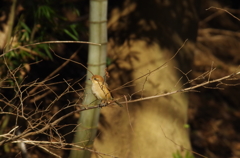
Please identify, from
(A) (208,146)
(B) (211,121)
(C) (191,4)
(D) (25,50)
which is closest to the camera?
(D) (25,50)

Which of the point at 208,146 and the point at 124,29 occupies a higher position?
the point at 124,29

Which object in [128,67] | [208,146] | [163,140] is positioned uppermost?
→ [128,67]

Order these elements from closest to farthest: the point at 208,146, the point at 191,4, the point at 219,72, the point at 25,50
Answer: the point at 25,50
the point at 191,4
the point at 208,146
the point at 219,72

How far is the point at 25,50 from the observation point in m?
5.64

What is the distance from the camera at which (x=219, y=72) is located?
1075 cm

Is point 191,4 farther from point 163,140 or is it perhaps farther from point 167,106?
point 163,140

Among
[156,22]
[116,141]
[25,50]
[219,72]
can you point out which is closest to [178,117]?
[116,141]

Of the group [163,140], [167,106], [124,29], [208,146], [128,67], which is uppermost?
[124,29]

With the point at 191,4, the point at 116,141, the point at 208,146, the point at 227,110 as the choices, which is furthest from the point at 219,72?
the point at 116,141

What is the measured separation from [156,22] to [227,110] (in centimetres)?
446

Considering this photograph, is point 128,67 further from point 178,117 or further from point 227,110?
point 227,110

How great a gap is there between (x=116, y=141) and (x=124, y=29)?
5.52 ft

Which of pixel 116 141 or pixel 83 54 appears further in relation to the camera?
pixel 83 54

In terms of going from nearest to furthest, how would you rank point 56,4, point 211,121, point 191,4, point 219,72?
point 56,4 < point 191,4 < point 211,121 < point 219,72
